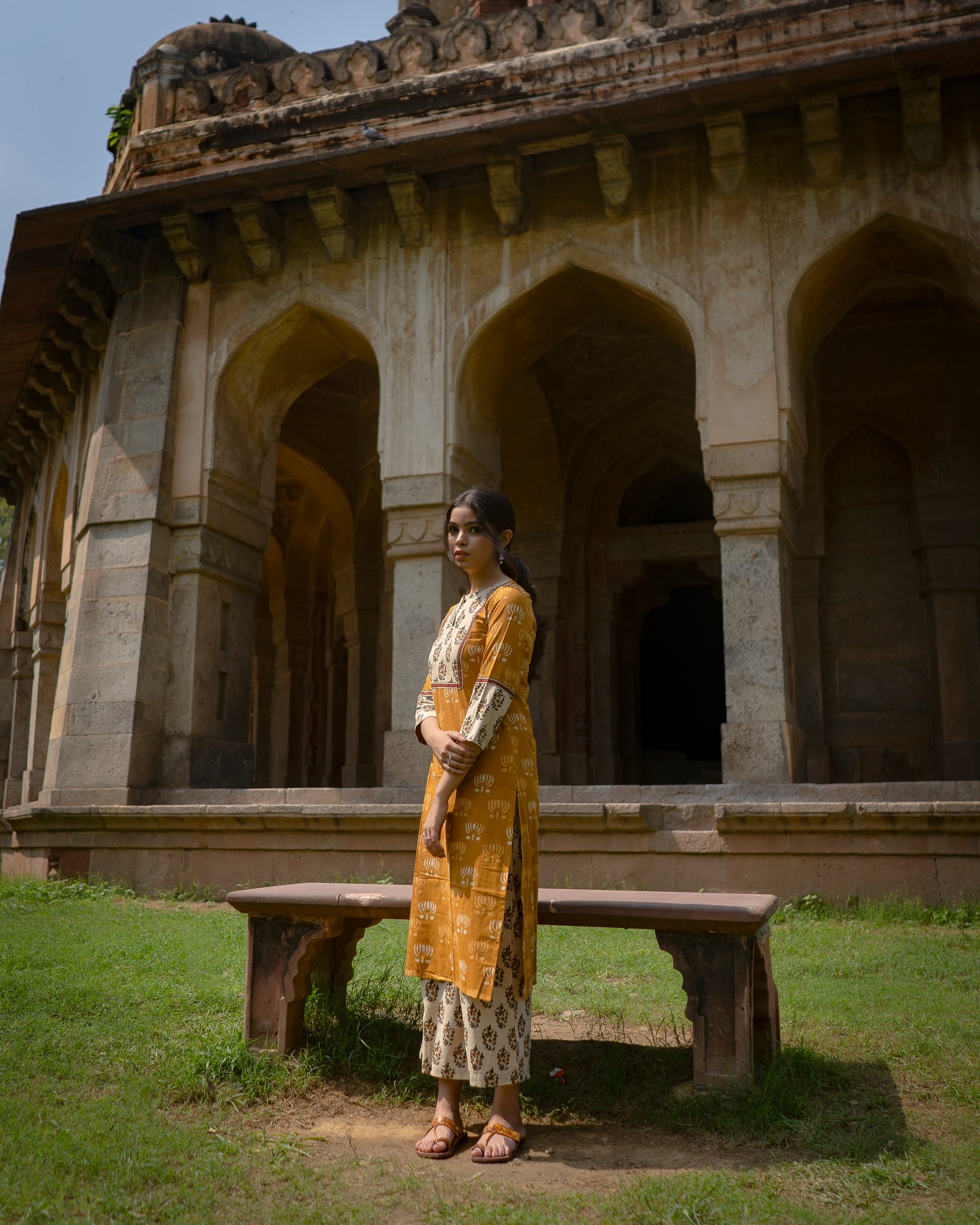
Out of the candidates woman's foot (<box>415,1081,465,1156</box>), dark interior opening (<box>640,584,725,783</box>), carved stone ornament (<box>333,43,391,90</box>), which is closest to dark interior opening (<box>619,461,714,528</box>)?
dark interior opening (<box>640,584,725,783</box>)

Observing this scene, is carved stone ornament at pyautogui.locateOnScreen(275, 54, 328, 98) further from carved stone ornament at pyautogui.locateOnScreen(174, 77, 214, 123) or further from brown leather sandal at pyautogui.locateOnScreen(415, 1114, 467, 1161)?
brown leather sandal at pyautogui.locateOnScreen(415, 1114, 467, 1161)

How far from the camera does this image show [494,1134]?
9.25 ft

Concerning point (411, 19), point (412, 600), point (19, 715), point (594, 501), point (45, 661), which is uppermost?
point (411, 19)

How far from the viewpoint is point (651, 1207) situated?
242cm

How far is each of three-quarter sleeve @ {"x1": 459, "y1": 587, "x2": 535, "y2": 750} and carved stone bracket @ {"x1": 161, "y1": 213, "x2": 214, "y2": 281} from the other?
24.0 feet

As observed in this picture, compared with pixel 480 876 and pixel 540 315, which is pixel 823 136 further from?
pixel 480 876

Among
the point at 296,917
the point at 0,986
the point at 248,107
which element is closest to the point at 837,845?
the point at 296,917

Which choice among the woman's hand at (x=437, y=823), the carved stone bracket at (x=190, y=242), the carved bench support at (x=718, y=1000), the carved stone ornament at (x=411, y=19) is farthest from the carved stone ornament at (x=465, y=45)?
the carved bench support at (x=718, y=1000)

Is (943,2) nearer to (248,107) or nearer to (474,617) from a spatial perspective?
(248,107)

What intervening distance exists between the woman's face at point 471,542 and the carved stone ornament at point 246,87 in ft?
25.5

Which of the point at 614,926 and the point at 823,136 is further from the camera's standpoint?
the point at 823,136

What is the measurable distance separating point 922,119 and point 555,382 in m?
5.43

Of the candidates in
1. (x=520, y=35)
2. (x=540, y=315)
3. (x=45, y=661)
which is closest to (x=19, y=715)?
(x=45, y=661)

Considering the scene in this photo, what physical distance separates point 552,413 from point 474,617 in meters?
9.60
